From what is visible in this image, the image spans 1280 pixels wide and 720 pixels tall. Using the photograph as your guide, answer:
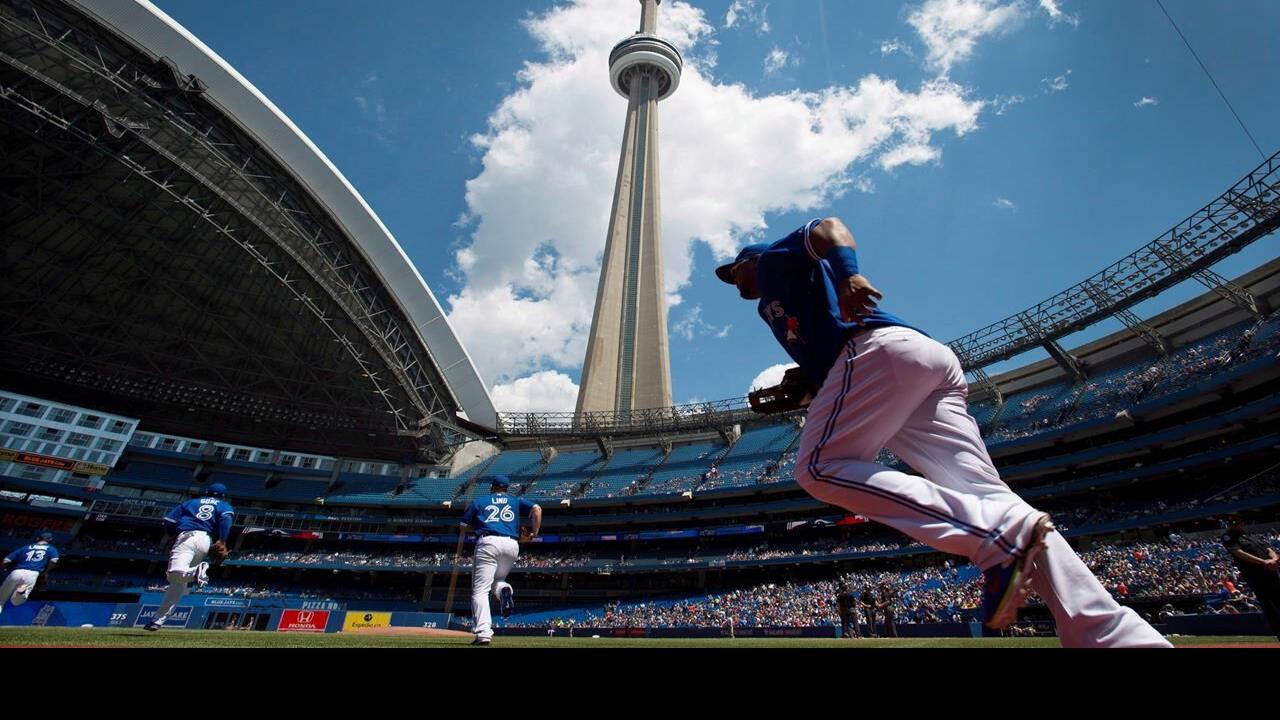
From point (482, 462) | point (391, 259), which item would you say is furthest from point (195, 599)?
point (391, 259)

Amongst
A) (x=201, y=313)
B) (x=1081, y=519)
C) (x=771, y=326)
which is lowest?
(x=771, y=326)

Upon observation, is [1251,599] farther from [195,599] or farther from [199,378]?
[199,378]

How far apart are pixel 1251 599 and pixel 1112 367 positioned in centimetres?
2053

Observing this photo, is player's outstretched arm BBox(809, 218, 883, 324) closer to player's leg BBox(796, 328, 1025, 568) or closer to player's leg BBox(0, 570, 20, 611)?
player's leg BBox(796, 328, 1025, 568)

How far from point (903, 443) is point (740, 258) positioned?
1.49 metres

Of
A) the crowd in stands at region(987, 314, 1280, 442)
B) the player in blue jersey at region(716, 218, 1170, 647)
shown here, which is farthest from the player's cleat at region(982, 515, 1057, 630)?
the crowd in stands at region(987, 314, 1280, 442)

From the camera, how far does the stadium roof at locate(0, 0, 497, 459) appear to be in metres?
23.5

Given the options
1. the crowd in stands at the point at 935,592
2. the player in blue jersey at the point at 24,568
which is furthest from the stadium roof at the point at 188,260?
the player in blue jersey at the point at 24,568

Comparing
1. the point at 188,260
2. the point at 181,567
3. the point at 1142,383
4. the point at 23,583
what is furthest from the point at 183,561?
the point at 1142,383

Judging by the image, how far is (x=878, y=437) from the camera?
9.25ft

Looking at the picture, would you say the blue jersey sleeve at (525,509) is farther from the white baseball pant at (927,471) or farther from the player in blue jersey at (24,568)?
the player in blue jersey at (24,568)

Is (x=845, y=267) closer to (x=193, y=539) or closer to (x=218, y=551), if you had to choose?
(x=218, y=551)

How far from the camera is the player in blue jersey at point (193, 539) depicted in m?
8.51

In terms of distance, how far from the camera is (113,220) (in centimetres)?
3066
